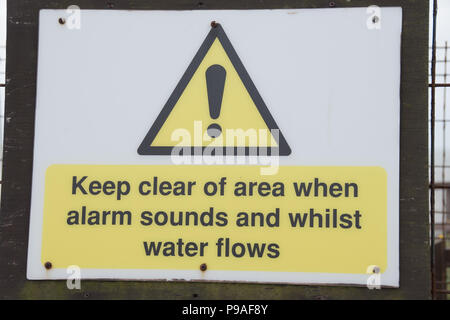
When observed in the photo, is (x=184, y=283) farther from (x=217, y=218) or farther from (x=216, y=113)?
(x=216, y=113)

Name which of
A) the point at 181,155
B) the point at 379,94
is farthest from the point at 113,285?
the point at 379,94

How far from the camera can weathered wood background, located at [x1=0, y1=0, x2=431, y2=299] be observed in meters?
1.69

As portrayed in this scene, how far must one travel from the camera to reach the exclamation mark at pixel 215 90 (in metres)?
1.76

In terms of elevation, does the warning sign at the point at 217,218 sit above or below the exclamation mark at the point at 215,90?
below

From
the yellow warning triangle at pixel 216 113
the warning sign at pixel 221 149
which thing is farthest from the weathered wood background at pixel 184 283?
the yellow warning triangle at pixel 216 113

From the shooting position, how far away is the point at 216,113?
176cm

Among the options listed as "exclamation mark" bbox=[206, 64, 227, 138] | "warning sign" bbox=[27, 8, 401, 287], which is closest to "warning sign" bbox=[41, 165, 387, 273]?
"warning sign" bbox=[27, 8, 401, 287]

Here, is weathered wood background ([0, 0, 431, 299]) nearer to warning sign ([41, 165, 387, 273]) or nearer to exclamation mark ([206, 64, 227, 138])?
warning sign ([41, 165, 387, 273])

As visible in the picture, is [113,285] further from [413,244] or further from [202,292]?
[413,244]

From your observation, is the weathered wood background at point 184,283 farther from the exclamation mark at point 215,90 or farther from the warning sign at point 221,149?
the exclamation mark at point 215,90

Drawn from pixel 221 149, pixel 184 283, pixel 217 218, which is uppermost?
pixel 221 149

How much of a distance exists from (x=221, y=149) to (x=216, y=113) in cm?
14

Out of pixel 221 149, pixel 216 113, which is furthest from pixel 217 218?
pixel 216 113

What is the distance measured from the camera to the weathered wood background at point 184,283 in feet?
5.53
